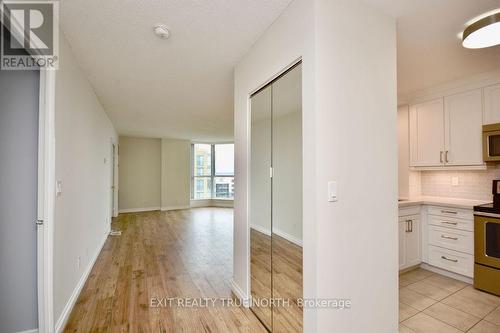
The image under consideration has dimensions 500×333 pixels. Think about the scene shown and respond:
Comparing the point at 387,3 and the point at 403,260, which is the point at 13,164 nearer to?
the point at 387,3

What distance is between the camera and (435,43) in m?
2.25

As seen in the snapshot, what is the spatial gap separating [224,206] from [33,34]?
805 centimetres

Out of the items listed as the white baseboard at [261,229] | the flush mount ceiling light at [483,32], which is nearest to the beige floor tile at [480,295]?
the white baseboard at [261,229]

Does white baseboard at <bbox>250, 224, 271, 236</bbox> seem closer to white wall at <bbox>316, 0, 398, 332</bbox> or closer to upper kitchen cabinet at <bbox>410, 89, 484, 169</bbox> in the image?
white wall at <bbox>316, 0, 398, 332</bbox>

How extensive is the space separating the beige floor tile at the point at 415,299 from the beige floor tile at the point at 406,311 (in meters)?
0.06

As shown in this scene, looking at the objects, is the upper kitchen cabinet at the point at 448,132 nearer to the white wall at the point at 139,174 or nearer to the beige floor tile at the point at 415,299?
the beige floor tile at the point at 415,299

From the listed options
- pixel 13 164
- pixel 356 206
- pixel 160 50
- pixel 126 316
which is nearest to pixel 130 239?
pixel 126 316

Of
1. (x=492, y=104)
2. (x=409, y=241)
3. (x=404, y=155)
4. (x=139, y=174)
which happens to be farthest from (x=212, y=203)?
(x=492, y=104)

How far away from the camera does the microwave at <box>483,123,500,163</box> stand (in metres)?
2.77

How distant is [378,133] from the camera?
1738 millimetres

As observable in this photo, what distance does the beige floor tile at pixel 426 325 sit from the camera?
6.81 feet

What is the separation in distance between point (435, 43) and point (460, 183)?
223 cm

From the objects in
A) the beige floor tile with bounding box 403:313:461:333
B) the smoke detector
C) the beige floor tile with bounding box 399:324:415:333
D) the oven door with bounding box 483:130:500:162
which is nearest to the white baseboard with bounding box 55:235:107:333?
the smoke detector

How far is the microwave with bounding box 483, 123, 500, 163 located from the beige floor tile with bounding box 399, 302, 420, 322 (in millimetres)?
1953
